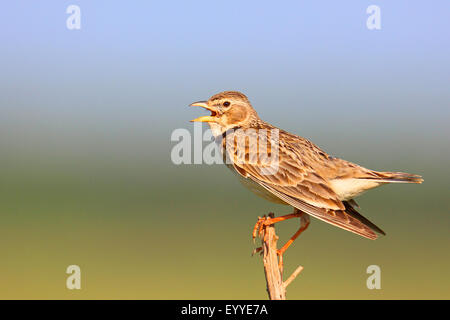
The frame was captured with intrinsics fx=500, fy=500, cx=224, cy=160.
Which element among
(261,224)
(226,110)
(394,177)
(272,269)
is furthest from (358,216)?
(226,110)

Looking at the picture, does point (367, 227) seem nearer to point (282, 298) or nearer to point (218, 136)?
point (282, 298)

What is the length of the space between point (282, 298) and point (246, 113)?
3348 millimetres

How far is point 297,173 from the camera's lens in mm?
6770

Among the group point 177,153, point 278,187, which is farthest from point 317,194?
point 177,153

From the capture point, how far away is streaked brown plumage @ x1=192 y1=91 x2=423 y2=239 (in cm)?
624

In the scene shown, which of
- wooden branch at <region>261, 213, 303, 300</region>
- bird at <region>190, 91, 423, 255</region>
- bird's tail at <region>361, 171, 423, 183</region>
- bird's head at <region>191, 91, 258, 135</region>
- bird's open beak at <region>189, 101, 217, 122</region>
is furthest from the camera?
bird's head at <region>191, 91, 258, 135</region>

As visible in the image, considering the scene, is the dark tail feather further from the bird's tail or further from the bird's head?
the bird's head

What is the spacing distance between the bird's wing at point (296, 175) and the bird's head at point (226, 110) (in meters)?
0.48

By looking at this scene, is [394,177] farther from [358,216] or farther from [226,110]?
[226,110]

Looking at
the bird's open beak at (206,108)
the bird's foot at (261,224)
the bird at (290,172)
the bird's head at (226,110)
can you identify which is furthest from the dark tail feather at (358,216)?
the bird's open beak at (206,108)

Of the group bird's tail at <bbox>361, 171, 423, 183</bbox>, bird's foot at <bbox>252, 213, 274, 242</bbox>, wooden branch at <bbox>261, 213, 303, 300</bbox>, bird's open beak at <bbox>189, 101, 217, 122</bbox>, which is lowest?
wooden branch at <bbox>261, 213, 303, 300</bbox>

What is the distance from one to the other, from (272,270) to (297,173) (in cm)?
164

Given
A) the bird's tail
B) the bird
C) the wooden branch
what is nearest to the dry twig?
the wooden branch

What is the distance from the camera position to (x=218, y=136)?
7609mm
